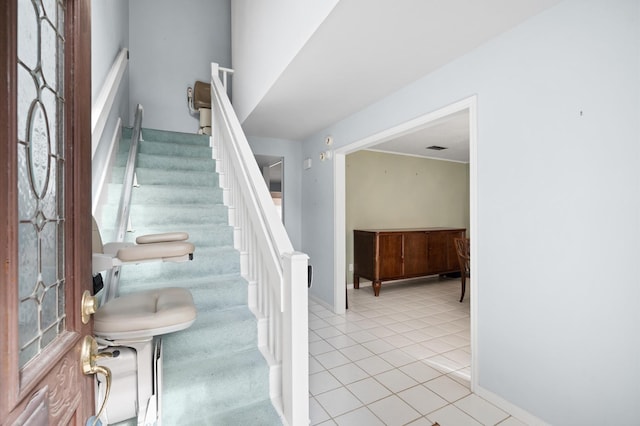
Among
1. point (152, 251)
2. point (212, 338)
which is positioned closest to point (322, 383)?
point (212, 338)

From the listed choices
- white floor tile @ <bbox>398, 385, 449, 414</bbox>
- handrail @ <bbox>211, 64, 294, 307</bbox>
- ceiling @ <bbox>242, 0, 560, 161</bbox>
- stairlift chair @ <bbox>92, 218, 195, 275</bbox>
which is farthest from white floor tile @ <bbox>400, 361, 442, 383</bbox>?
ceiling @ <bbox>242, 0, 560, 161</bbox>

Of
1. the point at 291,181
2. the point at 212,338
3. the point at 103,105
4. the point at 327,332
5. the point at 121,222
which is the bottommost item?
the point at 327,332

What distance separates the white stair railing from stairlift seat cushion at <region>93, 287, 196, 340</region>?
18.4 inches

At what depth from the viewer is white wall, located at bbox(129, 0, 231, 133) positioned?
419 cm

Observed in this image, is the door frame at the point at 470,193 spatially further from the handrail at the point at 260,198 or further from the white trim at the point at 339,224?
the handrail at the point at 260,198

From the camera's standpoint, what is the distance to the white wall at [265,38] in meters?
1.86

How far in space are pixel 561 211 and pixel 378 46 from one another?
57.4 inches

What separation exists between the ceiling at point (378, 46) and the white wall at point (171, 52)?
2.08m

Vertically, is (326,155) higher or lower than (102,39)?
lower

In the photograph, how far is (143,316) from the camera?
41.5 inches

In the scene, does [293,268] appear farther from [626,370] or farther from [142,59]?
[142,59]

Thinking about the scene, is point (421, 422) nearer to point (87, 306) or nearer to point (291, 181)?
point (87, 306)

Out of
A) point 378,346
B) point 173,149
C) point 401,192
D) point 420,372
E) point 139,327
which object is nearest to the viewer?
point 139,327

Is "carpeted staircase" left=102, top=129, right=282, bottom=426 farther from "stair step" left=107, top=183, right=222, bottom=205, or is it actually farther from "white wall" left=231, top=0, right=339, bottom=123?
"white wall" left=231, top=0, right=339, bottom=123
